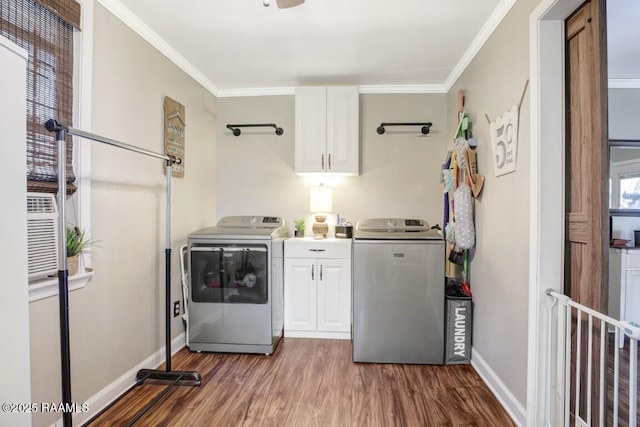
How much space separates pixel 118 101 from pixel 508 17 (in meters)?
2.46

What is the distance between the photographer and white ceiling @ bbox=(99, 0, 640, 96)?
1.91 metres

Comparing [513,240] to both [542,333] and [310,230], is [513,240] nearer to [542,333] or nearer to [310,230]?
[542,333]

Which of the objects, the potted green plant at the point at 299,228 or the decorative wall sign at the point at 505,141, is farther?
the potted green plant at the point at 299,228

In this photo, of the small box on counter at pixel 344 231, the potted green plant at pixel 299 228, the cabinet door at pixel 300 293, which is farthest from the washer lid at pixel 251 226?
the small box on counter at pixel 344 231

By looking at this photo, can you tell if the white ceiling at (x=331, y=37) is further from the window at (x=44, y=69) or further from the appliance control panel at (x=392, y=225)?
the appliance control panel at (x=392, y=225)

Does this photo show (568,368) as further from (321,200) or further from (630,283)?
(321,200)

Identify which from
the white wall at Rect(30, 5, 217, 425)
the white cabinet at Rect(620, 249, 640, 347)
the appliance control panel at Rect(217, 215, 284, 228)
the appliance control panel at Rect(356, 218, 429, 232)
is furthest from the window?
the white cabinet at Rect(620, 249, 640, 347)

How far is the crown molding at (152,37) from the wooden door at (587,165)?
2539 millimetres

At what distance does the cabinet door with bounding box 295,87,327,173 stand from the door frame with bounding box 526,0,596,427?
1.78 meters

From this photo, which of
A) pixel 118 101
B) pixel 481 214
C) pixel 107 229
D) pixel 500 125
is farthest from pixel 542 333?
pixel 118 101

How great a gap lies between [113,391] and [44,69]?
6.10ft

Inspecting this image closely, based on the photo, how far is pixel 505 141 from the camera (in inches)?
72.5

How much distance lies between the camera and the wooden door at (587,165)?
4.38 feet

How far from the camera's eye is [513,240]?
5.84 ft
